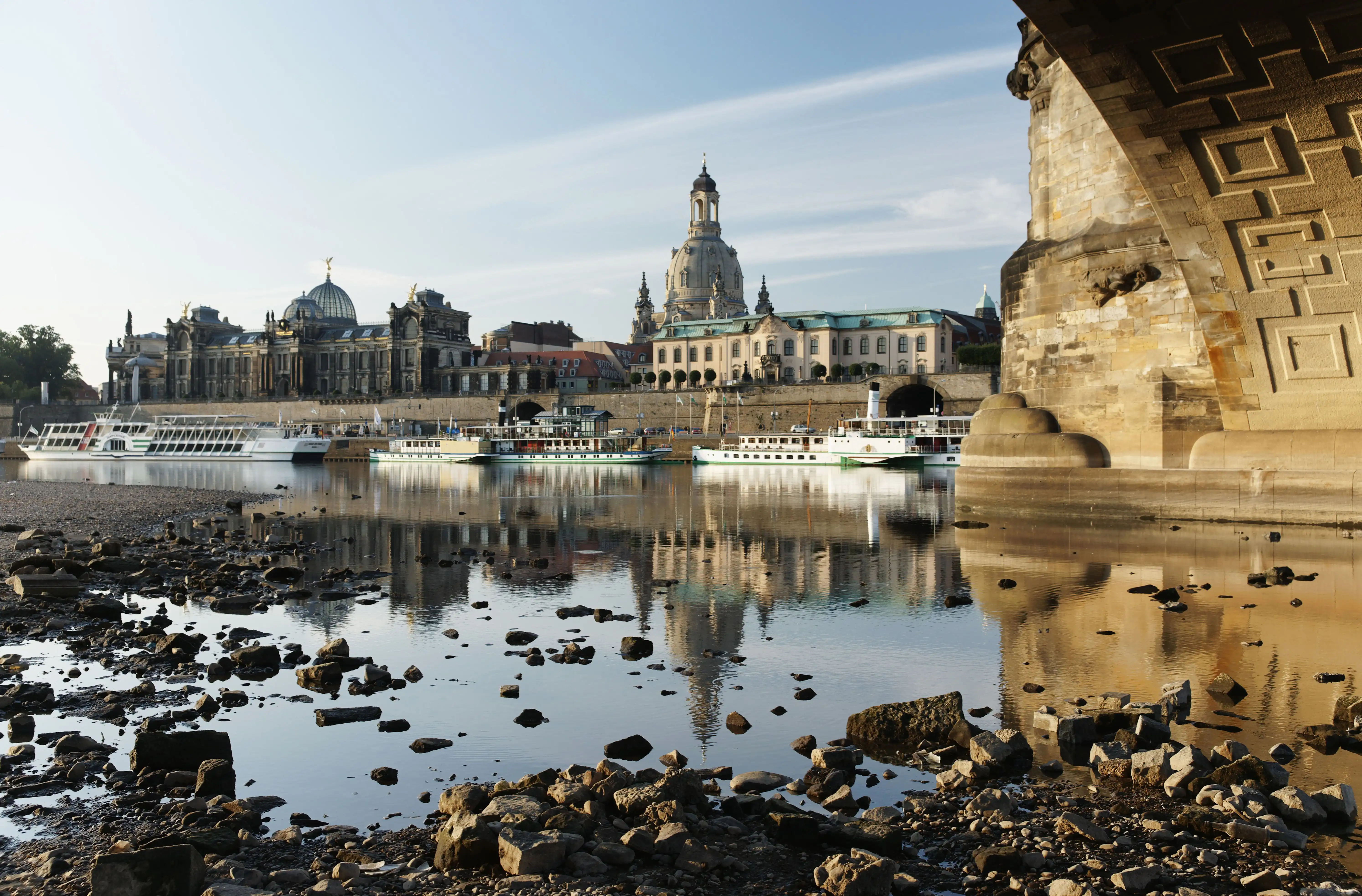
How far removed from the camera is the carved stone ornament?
2003 centimetres

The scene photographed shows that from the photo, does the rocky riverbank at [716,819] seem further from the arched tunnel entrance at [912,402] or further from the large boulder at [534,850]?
the arched tunnel entrance at [912,402]

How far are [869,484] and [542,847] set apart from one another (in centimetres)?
3981

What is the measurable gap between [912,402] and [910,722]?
286ft

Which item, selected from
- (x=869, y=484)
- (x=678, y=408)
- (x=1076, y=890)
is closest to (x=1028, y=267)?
(x=1076, y=890)

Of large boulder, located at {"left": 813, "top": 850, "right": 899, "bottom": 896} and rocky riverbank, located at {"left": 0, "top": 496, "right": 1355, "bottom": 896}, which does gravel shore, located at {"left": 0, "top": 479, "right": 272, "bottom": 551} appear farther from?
large boulder, located at {"left": 813, "top": 850, "right": 899, "bottom": 896}

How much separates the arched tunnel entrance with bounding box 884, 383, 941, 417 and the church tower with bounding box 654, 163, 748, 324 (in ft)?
189

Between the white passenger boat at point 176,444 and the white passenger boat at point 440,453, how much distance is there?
311 inches

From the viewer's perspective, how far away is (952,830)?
239 inches

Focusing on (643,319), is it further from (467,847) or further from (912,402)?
(467,847)

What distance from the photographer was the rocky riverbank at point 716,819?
534 cm

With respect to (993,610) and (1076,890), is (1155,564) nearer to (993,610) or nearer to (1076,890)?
(993,610)

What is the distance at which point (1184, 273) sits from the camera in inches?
675

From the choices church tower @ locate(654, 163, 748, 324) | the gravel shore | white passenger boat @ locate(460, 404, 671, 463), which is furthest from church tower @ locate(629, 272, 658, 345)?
the gravel shore

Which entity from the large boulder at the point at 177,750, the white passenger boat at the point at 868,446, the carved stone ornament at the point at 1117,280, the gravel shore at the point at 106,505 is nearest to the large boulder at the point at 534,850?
the large boulder at the point at 177,750
